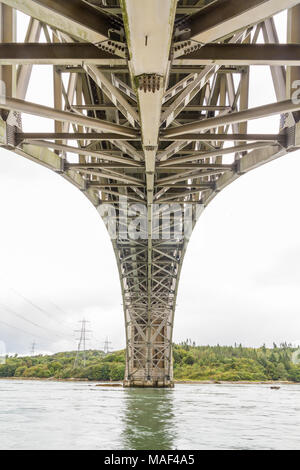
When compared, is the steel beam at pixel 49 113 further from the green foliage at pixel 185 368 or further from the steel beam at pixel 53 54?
the green foliage at pixel 185 368

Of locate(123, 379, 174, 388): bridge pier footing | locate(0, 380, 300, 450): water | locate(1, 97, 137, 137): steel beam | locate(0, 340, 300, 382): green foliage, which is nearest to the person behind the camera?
locate(1, 97, 137, 137): steel beam

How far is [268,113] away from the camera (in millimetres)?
8266

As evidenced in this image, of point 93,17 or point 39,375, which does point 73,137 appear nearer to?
point 93,17

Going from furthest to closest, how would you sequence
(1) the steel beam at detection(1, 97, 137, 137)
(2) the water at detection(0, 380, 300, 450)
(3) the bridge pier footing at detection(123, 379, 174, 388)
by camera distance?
1. (3) the bridge pier footing at detection(123, 379, 174, 388)
2. (2) the water at detection(0, 380, 300, 450)
3. (1) the steel beam at detection(1, 97, 137, 137)

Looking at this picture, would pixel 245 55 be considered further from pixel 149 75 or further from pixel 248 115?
pixel 248 115

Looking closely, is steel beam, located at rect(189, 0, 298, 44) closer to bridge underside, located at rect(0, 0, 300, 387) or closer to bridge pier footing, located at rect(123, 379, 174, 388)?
bridge underside, located at rect(0, 0, 300, 387)

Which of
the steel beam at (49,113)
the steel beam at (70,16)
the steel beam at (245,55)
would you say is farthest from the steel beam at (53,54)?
the steel beam at (49,113)

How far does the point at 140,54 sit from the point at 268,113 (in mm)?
3382

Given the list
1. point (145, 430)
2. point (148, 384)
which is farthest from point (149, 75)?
point (148, 384)

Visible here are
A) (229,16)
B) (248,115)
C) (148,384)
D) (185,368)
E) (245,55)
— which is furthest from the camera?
(185,368)

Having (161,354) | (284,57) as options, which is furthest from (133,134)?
(161,354)

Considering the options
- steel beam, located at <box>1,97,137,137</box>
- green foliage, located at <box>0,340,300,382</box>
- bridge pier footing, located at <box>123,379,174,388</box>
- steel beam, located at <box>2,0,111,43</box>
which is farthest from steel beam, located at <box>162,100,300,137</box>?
green foliage, located at <box>0,340,300,382</box>

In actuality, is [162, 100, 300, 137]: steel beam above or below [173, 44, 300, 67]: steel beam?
above
